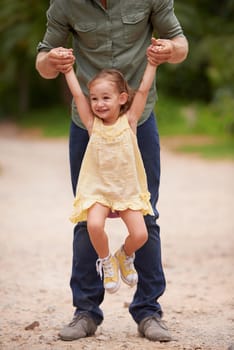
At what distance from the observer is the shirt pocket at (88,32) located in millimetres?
3909

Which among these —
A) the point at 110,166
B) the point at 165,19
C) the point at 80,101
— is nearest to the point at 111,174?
the point at 110,166

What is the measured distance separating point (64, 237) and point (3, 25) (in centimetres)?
1630

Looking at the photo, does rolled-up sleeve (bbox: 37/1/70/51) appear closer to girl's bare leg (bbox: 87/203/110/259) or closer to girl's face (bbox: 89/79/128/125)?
girl's face (bbox: 89/79/128/125)

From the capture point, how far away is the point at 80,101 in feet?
12.8

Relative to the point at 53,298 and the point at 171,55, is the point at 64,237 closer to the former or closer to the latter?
the point at 53,298

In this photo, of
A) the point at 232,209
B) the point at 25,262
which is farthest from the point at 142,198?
the point at 232,209

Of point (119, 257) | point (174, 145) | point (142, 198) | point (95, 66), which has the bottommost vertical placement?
point (174, 145)

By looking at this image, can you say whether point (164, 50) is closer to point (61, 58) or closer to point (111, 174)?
point (61, 58)

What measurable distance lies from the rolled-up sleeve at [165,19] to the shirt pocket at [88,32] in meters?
0.30

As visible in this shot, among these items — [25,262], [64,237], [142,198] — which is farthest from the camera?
[64,237]

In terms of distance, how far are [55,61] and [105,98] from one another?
290 millimetres

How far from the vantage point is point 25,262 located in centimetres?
665

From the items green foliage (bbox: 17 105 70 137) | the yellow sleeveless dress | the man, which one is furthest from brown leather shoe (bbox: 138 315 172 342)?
green foliage (bbox: 17 105 70 137)

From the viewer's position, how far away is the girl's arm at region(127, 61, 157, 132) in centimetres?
385
